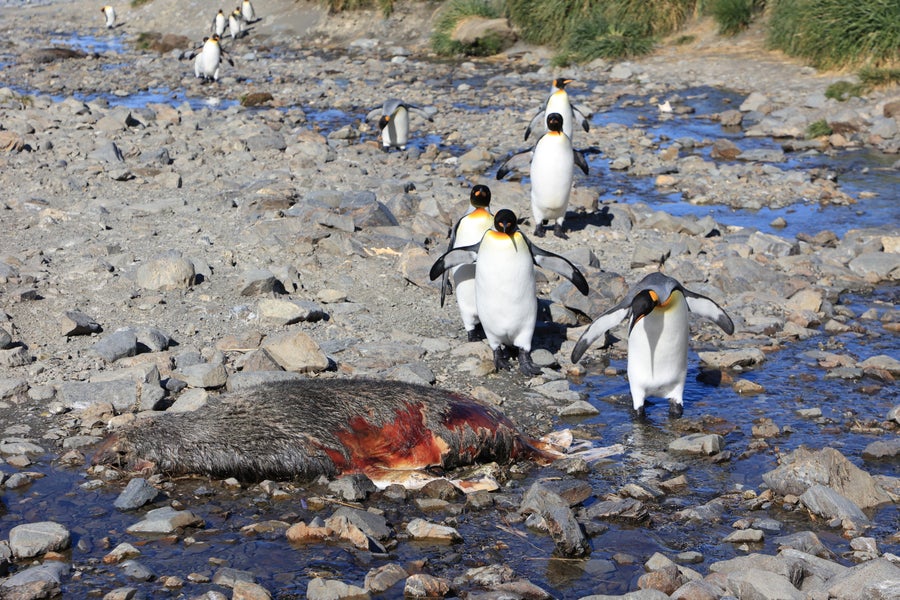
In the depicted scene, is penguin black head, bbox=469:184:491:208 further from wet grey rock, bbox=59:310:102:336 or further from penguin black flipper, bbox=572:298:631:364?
wet grey rock, bbox=59:310:102:336

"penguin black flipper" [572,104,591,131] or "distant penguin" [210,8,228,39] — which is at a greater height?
"distant penguin" [210,8,228,39]

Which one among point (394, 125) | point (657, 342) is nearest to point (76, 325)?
point (657, 342)

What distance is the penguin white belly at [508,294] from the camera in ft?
23.6

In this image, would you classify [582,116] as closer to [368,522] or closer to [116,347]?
[116,347]

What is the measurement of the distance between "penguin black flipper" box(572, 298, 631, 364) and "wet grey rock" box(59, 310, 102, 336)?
3331 mm

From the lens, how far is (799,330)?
779cm

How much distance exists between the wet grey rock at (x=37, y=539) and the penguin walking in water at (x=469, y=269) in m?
3.86

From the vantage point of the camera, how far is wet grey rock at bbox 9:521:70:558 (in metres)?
4.37

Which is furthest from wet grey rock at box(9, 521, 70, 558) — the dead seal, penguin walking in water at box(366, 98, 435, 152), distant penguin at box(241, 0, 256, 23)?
distant penguin at box(241, 0, 256, 23)

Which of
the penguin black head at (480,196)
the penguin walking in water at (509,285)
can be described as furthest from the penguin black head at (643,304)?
the penguin black head at (480,196)

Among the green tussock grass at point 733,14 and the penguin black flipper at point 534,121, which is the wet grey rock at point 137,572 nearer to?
the penguin black flipper at point 534,121

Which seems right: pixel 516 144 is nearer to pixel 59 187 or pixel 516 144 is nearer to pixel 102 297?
pixel 59 187

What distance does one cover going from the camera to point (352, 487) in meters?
5.07

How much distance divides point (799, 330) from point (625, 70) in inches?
554
